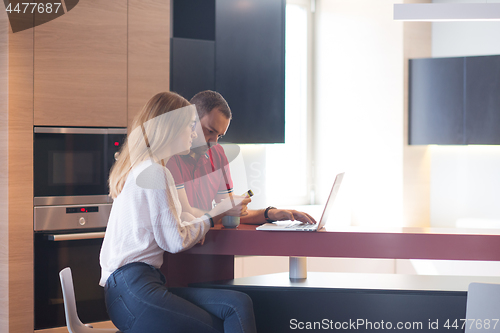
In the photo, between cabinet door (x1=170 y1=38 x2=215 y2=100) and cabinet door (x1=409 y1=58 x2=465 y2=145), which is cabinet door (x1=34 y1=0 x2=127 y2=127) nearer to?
cabinet door (x1=170 y1=38 x2=215 y2=100)

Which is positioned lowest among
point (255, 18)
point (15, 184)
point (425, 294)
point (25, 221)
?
point (425, 294)

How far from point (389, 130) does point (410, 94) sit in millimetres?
327

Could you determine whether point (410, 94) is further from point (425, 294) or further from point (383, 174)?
point (425, 294)

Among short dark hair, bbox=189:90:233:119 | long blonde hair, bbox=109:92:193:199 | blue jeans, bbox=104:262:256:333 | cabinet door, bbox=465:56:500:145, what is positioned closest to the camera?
blue jeans, bbox=104:262:256:333

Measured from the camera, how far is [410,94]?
4.15 metres

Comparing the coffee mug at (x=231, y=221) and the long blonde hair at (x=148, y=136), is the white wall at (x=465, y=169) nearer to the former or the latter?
the coffee mug at (x=231, y=221)

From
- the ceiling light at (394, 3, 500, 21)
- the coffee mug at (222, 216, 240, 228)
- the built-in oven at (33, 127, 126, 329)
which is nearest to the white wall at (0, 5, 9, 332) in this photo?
the built-in oven at (33, 127, 126, 329)

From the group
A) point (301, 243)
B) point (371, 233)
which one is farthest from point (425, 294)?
point (301, 243)

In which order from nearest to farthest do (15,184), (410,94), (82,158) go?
(15,184) < (82,158) < (410,94)

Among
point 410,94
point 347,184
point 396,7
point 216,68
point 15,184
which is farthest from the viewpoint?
point 347,184

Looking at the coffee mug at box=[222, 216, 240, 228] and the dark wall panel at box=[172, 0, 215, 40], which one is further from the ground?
the dark wall panel at box=[172, 0, 215, 40]

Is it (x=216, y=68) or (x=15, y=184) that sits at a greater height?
(x=216, y=68)

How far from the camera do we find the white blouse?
1703 mm

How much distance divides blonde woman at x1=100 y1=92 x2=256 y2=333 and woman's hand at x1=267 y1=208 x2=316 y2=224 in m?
0.48
